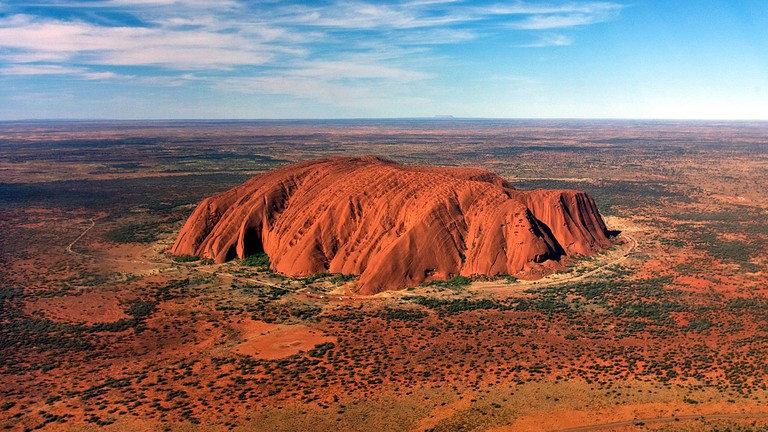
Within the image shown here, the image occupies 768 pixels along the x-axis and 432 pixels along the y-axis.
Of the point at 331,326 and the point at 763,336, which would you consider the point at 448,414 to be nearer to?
the point at 331,326

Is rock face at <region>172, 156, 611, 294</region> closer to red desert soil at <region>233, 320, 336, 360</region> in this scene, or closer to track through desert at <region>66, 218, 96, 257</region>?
red desert soil at <region>233, 320, 336, 360</region>

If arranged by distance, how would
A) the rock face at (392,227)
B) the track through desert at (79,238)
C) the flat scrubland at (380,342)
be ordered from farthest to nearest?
1. the track through desert at (79,238)
2. the rock face at (392,227)
3. the flat scrubland at (380,342)

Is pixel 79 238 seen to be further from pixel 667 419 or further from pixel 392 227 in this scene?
pixel 667 419

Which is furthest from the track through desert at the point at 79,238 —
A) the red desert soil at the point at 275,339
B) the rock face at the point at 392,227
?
the red desert soil at the point at 275,339

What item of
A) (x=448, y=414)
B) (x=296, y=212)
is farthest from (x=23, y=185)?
(x=448, y=414)

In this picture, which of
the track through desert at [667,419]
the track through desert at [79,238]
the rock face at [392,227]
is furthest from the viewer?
the track through desert at [79,238]

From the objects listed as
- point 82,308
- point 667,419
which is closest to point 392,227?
point 82,308

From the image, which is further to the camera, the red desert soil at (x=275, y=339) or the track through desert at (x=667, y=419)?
the red desert soil at (x=275, y=339)

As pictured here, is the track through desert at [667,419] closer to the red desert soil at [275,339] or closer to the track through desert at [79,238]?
the red desert soil at [275,339]

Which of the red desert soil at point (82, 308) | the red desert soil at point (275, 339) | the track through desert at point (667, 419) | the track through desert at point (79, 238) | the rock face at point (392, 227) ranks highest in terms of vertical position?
the rock face at point (392, 227)
